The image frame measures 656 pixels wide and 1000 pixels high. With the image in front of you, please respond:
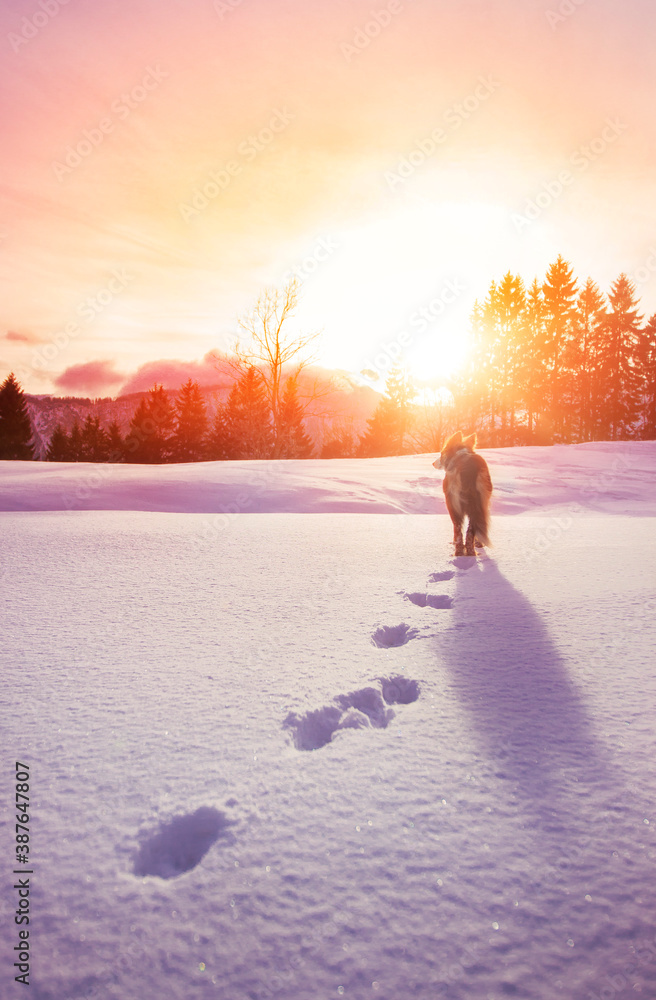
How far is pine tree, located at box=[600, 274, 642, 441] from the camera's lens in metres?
31.0

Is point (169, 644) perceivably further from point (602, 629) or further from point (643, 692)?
point (602, 629)

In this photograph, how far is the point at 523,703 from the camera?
4.74 ft

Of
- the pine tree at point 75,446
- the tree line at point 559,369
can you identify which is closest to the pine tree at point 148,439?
the pine tree at point 75,446

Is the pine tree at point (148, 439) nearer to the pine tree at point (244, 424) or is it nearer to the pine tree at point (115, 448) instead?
the pine tree at point (115, 448)

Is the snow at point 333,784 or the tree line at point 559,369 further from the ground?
the tree line at point 559,369

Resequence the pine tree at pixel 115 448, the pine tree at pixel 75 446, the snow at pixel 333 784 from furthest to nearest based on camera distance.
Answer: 1. the pine tree at pixel 75 446
2. the pine tree at pixel 115 448
3. the snow at pixel 333 784

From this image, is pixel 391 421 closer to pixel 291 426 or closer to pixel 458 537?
pixel 291 426

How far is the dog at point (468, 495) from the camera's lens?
150 inches

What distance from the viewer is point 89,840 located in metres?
0.97

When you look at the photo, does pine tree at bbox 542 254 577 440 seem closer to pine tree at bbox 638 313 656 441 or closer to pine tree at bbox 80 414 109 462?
pine tree at bbox 638 313 656 441

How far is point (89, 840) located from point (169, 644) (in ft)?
3.07

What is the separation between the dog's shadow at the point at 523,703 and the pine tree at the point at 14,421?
123 feet

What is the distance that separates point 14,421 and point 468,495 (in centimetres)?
3819

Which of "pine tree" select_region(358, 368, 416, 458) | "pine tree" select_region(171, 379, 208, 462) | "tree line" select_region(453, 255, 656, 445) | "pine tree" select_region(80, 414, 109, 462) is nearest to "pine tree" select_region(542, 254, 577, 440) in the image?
"tree line" select_region(453, 255, 656, 445)
